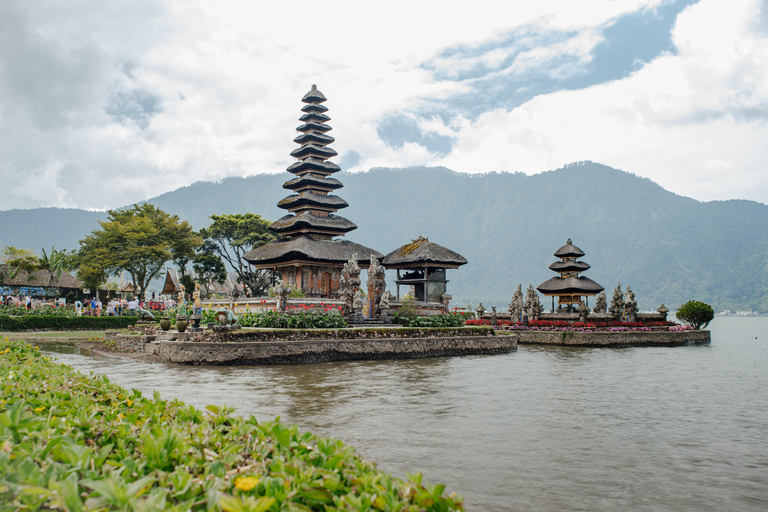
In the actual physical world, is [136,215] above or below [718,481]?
above

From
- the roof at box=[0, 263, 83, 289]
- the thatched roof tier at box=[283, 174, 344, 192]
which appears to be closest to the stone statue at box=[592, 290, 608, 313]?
the thatched roof tier at box=[283, 174, 344, 192]

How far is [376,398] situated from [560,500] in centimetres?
744

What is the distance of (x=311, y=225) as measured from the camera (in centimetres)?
4122

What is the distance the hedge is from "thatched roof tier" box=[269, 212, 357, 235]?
42.5 feet

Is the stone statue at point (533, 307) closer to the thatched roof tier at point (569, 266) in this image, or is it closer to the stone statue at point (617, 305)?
the thatched roof tier at point (569, 266)

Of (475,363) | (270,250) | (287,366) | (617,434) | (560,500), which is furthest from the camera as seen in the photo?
(270,250)

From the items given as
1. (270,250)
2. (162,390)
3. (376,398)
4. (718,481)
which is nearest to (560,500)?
(718,481)

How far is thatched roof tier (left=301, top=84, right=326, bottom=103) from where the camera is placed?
47.2 m

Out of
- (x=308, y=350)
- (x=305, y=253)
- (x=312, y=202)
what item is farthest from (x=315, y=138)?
(x=308, y=350)

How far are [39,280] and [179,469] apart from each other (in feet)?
217

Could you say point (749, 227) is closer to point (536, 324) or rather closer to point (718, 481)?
point (536, 324)

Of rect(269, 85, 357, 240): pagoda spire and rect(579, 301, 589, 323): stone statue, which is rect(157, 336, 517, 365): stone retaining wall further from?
rect(269, 85, 357, 240): pagoda spire

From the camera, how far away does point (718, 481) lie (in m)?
7.63

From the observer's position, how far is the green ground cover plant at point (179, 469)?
2611 millimetres
